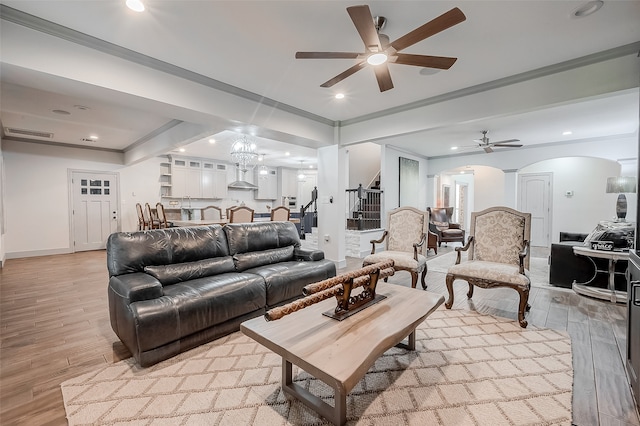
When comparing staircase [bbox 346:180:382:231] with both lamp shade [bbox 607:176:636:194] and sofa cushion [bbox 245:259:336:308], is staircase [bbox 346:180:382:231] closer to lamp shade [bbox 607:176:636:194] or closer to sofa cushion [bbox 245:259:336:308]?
sofa cushion [bbox 245:259:336:308]

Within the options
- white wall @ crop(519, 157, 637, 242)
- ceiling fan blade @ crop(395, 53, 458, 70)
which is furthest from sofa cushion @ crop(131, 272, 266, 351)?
white wall @ crop(519, 157, 637, 242)

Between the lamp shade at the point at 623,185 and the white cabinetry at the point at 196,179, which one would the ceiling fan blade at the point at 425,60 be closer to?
the lamp shade at the point at 623,185

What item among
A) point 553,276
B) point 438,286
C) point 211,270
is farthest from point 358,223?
point 211,270

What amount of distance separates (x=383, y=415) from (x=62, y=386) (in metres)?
2.10

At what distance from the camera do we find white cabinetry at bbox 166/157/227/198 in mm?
8195

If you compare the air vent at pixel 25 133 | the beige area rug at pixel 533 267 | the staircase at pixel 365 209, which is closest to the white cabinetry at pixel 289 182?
the staircase at pixel 365 209

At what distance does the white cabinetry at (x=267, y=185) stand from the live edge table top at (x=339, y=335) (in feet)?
28.1

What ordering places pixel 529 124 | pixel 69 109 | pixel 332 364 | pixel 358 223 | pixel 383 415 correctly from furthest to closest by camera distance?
pixel 358 223 → pixel 529 124 → pixel 69 109 → pixel 383 415 → pixel 332 364

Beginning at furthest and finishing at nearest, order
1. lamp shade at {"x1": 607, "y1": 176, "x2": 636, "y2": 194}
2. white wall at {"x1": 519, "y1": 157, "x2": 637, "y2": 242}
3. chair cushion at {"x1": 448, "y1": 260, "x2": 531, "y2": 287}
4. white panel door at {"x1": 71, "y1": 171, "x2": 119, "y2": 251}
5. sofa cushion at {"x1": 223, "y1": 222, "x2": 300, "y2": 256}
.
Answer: white panel door at {"x1": 71, "y1": 171, "x2": 119, "y2": 251}
white wall at {"x1": 519, "y1": 157, "x2": 637, "y2": 242}
lamp shade at {"x1": 607, "y1": 176, "x2": 636, "y2": 194}
sofa cushion at {"x1": 223, "y1": 222, "x2": 300, "y2": 256}
chair cushion at {"x1": 448, "y1": 260, "x2": 531, "y2": 287}

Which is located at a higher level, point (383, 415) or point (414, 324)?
point (414, 324)

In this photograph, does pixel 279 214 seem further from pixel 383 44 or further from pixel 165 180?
pixel 165 180

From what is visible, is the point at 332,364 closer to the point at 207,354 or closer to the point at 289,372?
the point at 289,372

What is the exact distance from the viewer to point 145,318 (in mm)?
1979

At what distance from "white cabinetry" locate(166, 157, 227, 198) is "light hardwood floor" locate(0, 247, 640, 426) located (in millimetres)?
4060
